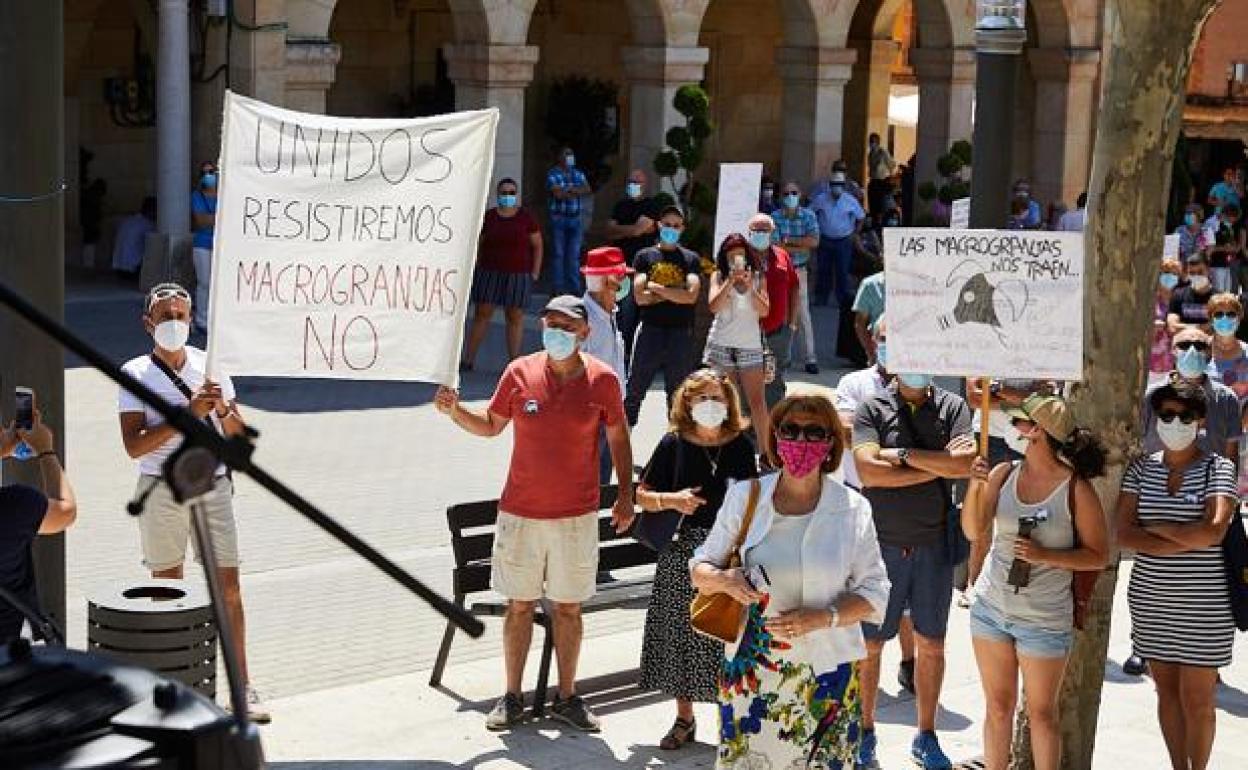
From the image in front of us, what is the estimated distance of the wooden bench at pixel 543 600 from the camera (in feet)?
30.8

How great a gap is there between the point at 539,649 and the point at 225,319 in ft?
9.11

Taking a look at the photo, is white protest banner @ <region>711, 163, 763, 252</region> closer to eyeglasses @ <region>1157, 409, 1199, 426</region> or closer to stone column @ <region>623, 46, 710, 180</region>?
eyeglasses @ <region>1157, 409, 1199, 426</region>

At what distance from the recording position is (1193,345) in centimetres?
1170

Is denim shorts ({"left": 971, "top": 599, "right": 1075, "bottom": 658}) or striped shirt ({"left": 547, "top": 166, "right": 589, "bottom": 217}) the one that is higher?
striped shirt ({"left": 547, "top": 166, "right": 589, "bottom": 217})

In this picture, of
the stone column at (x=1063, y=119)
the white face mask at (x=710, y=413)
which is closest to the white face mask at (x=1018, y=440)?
the white face mask at (x=710, y=413)

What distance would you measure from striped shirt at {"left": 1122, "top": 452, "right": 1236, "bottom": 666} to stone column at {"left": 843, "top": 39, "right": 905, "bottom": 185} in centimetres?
2312

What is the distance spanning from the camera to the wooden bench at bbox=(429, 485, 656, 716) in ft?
30.8

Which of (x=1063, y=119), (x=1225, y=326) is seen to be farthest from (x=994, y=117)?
(x=1063, y=119)

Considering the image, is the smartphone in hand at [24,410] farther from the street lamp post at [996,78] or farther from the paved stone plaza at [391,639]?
the street lamp post at [996,78]

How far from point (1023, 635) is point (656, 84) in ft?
58.9

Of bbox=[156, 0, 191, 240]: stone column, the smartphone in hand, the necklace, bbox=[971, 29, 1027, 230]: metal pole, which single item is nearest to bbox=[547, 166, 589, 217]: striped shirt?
bbox=[156, 0, 191, 240]: stone column

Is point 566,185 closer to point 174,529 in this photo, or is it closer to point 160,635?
point 174,529

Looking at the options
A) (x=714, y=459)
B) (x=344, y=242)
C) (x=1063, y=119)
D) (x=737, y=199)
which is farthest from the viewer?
(x=1063, y=119)

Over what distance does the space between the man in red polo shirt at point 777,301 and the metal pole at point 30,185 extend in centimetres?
Result: 731
